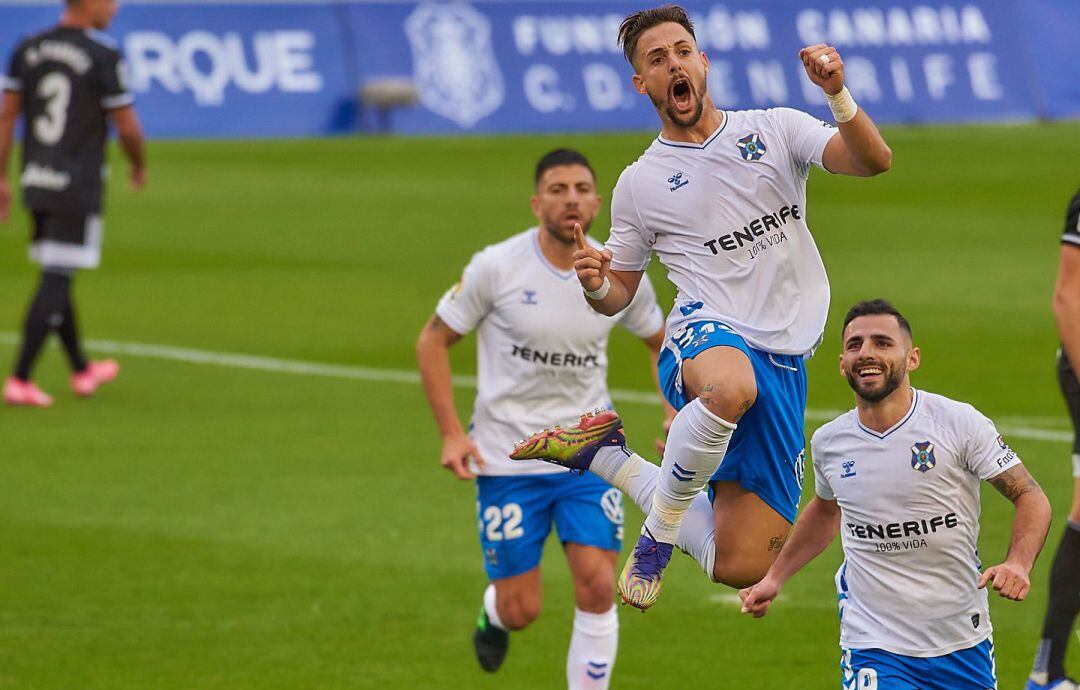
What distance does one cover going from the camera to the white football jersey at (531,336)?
29.1 ft

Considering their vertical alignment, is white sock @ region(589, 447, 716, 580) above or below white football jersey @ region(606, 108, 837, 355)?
below

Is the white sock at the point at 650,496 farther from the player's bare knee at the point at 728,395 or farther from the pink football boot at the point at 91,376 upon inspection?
the pink football boot at the point at 91,376

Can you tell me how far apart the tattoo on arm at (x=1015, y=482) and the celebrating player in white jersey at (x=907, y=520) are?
0.19 feet

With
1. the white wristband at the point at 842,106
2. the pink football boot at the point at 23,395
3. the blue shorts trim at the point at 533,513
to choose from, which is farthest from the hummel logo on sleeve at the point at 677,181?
the pink football boot at the point at 23,395

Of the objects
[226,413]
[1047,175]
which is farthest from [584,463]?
[1047,175]

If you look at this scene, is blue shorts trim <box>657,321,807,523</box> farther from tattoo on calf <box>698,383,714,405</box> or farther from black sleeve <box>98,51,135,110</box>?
black sleeve <box>98,51,135,110</box>

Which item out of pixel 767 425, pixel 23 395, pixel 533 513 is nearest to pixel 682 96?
pixel 767 425

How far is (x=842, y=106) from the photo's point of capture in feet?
21.2

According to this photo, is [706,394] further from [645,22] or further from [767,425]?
[645,22]

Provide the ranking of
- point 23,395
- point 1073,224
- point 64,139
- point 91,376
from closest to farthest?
point 1073,224 < point 64,139 < point 23,395 < point 91,376

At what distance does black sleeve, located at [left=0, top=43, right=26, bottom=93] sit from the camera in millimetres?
14641

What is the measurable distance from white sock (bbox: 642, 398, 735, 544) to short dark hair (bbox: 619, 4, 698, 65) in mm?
1306

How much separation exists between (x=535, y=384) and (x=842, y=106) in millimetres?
2826

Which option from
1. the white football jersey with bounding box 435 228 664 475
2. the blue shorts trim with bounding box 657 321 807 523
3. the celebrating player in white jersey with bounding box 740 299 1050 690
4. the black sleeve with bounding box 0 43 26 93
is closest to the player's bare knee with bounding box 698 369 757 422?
the blue shorts trim with bounding box 657 321 807 523
